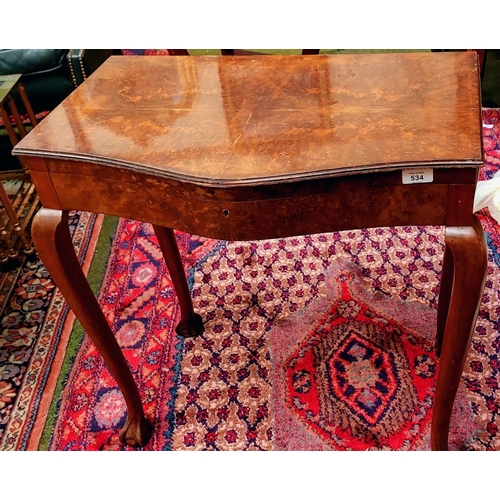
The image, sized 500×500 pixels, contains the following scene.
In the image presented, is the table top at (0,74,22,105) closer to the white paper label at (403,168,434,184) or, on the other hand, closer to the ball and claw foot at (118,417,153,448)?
the ball and claw foot at (118,417,153,448)

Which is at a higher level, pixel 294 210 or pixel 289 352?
pixel 294 210

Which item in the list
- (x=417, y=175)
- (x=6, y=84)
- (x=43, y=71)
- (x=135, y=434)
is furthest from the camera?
(x=43, y=71)

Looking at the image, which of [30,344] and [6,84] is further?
[6,84]

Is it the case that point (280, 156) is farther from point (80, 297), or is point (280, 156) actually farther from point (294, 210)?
point (80, 297)

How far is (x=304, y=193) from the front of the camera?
88 centimetres

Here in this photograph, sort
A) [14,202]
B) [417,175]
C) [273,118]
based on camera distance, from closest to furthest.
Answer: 1. [417,175]
2. [273,118]
3. [14,202]

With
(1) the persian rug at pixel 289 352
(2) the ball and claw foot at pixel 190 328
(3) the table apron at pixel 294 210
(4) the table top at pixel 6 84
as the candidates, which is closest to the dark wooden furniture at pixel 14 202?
(4) the table top at pixel 6 84

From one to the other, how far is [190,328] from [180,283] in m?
0.17

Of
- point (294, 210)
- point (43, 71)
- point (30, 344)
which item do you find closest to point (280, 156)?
point (294, 210)

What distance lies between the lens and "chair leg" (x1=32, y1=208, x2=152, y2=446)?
3.43 feet

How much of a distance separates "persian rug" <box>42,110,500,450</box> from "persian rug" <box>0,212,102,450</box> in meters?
0.07

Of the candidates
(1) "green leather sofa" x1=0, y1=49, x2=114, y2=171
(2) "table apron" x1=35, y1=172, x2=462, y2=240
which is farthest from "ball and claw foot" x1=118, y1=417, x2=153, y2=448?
(1) "green leather sofa" x1=0, y1=49, x2=114, y2=171

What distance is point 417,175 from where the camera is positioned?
0.84 m

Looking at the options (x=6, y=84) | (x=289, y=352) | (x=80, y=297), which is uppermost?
(x=6, y=84)
